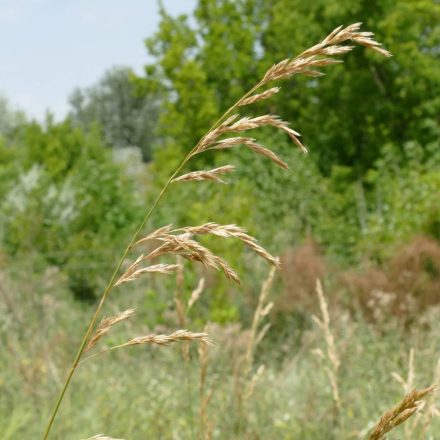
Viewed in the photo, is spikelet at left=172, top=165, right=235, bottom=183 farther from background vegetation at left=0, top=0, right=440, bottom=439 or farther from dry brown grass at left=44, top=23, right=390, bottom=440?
background vegetation at left=0, top=0, right=440, bottom=439

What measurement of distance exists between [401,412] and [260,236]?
937 centimetres

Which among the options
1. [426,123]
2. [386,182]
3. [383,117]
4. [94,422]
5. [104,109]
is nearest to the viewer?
[94,422]

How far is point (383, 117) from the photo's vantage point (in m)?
19.3

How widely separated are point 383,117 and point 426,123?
6.41 ft

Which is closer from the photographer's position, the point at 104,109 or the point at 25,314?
the point at 25,314

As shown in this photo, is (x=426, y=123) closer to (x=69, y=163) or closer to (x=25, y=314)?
(x=69, y=163)

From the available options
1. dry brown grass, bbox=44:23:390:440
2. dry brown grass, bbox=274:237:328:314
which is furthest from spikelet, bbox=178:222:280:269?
dry brown grass, bbox=274:237:328:314

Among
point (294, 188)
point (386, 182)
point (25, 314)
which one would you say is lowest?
point (386, 182)

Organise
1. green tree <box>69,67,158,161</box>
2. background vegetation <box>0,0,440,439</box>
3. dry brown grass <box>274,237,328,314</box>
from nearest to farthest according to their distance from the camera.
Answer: background vegetation <box>0,0,440,439</box>
dry brown grass <box>274,237,328,314</box>
green tree <box>69,67,158,161</box>

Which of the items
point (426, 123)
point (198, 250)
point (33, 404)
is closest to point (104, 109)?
point (426, 123)

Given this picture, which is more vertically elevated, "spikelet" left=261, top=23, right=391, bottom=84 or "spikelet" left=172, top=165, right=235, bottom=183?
"spikelet" left=261, top=23, right=391, bottom=84

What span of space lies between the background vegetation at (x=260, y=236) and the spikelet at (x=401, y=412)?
22.9 inches

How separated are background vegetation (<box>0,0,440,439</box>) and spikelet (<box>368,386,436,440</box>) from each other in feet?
A: 1.91

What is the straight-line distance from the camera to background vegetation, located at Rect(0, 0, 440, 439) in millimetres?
4637
